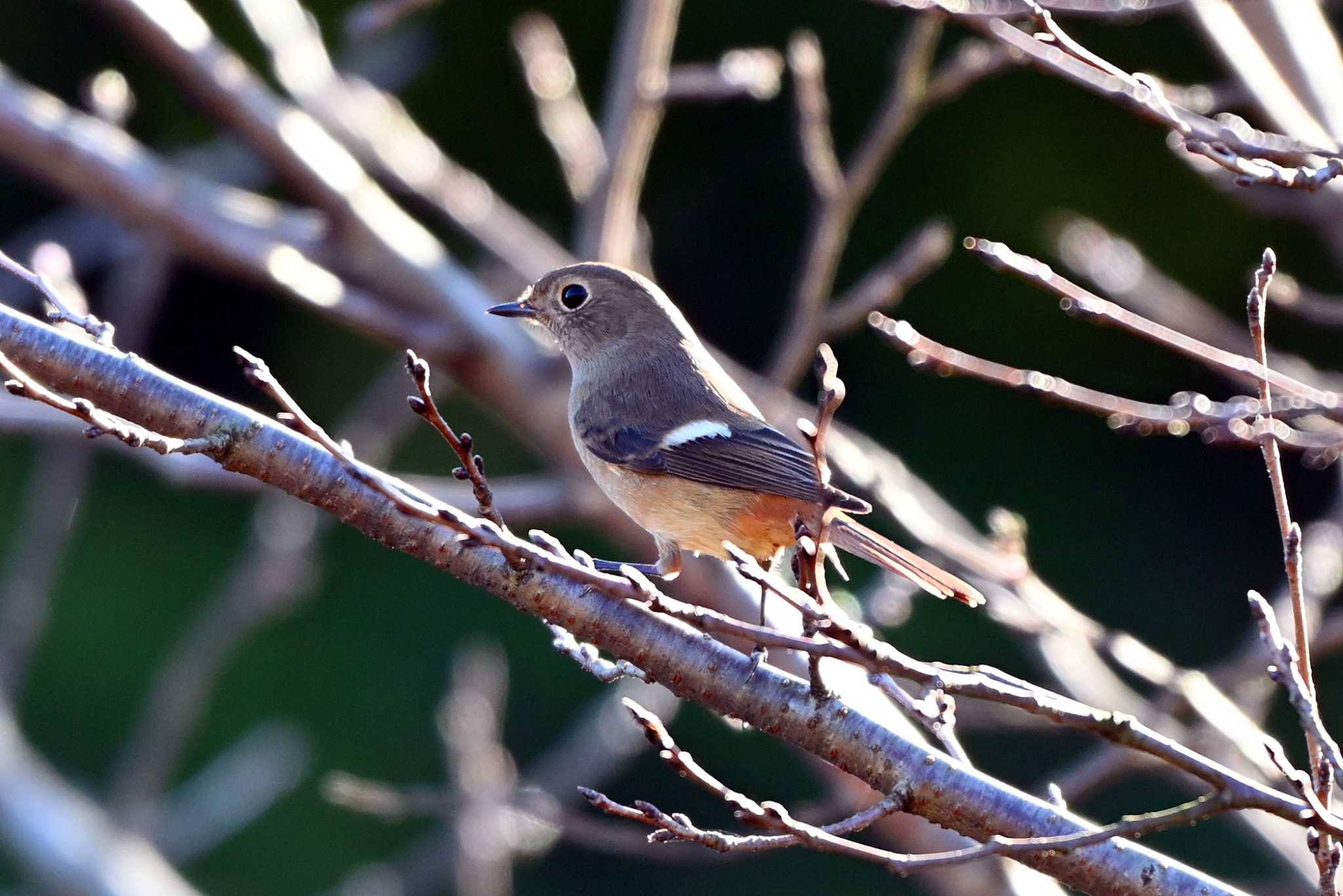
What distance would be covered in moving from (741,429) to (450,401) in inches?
170

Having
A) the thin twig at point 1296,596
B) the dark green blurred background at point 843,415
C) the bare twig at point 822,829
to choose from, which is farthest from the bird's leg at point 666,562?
the dark green blurred background at point 843,415

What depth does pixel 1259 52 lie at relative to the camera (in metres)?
3.29

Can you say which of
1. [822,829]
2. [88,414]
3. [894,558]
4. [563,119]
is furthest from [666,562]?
[88,414]

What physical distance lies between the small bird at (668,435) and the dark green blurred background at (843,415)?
11.5 feet

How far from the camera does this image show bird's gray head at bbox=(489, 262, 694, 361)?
3.44 meters

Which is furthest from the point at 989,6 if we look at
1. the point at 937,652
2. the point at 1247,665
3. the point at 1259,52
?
the point at 937,652

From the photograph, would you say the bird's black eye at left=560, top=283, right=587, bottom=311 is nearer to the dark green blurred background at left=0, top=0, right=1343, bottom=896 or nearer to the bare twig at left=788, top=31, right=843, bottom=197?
the bare twig at left=788, top=31, right=843, bottom=197

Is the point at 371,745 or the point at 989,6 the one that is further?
the point at 371,745

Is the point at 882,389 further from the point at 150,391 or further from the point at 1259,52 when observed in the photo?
the point at 150,391

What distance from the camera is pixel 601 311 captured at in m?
3.48

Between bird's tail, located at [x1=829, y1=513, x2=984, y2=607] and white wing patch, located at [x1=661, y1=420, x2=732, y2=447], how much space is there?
56cm

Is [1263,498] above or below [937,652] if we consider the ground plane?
above

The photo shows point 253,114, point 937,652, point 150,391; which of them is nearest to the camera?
point 150,391

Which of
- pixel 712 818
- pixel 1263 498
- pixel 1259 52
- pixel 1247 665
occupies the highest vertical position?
pixel 1263 498
